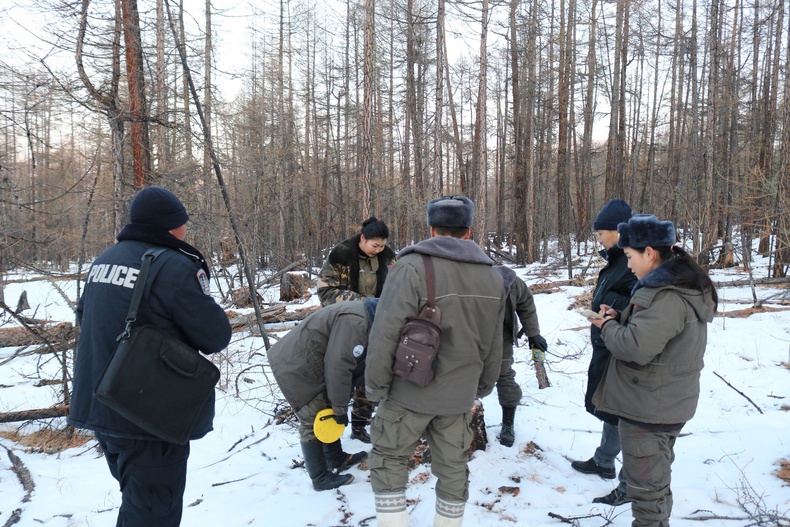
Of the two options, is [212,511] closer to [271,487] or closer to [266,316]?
[271,487]

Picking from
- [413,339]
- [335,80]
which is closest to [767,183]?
[413,339]

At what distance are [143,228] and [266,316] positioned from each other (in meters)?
7.12

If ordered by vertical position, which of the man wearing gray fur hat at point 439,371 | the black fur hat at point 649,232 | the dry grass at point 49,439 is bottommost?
the dry grass at point 49,439

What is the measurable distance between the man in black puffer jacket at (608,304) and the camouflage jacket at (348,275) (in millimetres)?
1860

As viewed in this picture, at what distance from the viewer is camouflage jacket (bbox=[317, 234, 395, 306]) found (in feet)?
13.4

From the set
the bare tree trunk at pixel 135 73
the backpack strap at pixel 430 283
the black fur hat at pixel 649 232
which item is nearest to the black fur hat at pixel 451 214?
the backpack strap at pixel 430 283

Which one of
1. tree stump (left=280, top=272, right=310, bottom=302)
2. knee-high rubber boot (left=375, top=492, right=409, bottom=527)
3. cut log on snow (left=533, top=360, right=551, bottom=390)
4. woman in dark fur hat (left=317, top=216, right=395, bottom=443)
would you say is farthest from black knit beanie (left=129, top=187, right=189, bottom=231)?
tree stump (left=280, top=272, right=310, bottom=302)

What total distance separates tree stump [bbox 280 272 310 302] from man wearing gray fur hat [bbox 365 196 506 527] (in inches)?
373

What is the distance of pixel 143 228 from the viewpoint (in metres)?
2.08

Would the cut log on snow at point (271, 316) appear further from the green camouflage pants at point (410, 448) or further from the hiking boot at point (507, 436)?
the green camouflage pants at point (410, 448)

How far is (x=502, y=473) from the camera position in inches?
127

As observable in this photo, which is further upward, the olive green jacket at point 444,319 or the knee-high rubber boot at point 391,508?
the olive green jacket at point 444,319

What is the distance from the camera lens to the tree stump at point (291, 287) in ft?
37.4

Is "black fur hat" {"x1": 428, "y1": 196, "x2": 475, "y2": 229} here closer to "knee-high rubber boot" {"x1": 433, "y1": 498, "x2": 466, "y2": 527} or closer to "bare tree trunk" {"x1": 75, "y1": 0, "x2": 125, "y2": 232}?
"knee-high rubber boot" {"x1": 433, "y1": 498, "x2": 466, "y2": 527}
